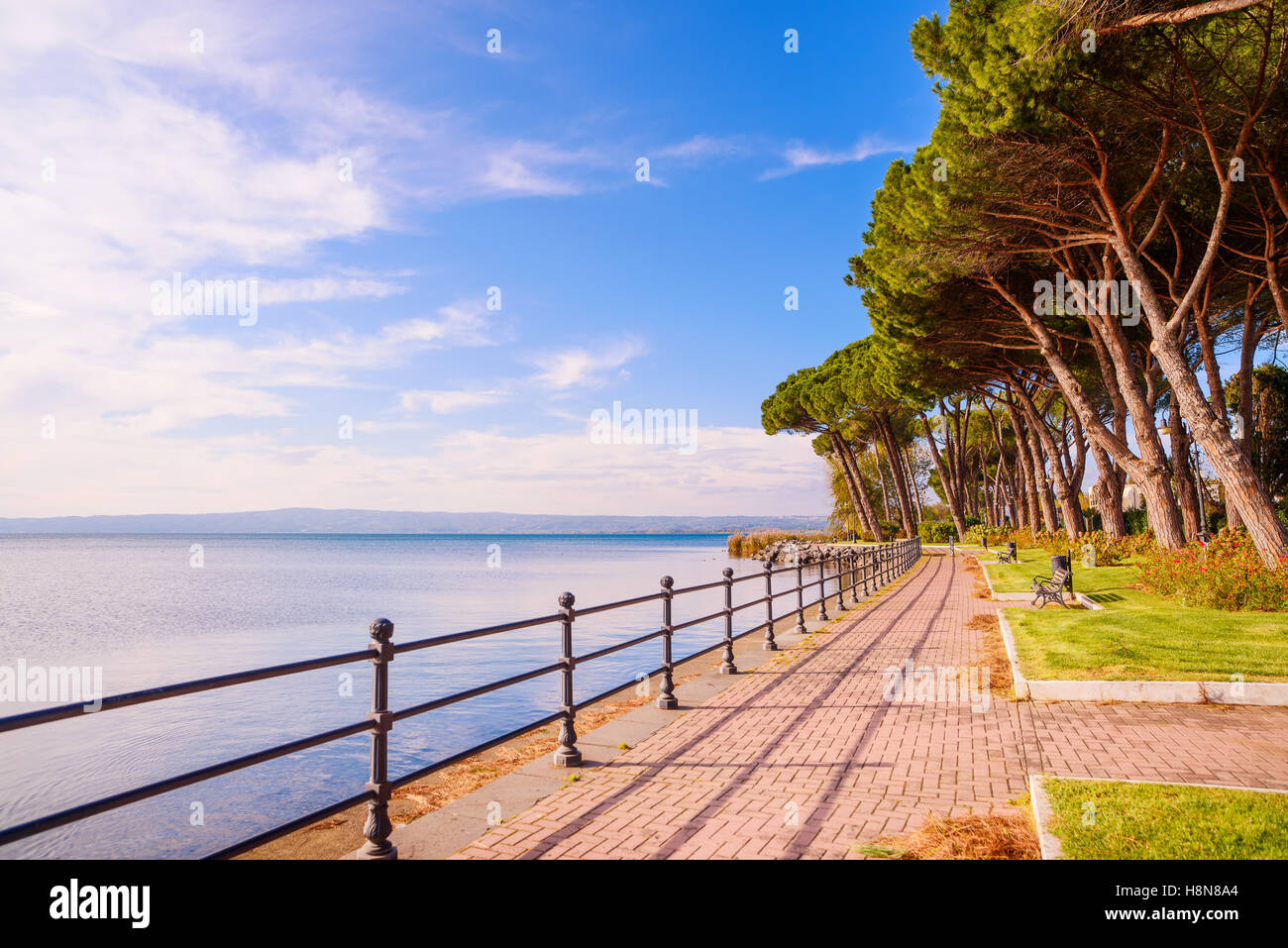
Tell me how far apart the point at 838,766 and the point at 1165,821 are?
2.09 meters

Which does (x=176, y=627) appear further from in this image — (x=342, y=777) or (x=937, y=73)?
(x=937, y=73)

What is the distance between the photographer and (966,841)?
158 inches

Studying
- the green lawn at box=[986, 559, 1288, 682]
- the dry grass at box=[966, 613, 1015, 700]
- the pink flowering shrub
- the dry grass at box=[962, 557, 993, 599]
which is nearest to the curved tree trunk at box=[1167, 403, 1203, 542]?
the dry grass at box=[962, 557, 993, 599]

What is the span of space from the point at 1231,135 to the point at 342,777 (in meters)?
20.3

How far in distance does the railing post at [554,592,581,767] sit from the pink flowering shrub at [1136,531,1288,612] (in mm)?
11359

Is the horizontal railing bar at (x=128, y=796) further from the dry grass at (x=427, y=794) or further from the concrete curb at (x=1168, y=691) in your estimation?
the concrete curb at (x=1168, y=691)

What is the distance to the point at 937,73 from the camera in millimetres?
15961

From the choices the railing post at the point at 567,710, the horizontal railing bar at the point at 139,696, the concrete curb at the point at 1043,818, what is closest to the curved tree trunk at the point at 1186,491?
the concrete curb at the point at 1043,818

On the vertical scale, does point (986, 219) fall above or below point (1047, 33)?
below

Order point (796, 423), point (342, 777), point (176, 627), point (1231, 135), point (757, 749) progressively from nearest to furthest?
point (757, 749), point (342, 777), point (1231, 135), point (176, 627), point (796, 423)

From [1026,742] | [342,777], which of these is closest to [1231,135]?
[1026,742]

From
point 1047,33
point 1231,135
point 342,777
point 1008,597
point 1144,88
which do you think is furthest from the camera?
point 1008,597

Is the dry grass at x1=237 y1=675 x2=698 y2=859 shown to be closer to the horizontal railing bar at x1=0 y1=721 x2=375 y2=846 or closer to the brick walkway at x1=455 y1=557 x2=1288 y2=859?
the brick walkway at x1=455 y1=557 x2=1288 y2=859
